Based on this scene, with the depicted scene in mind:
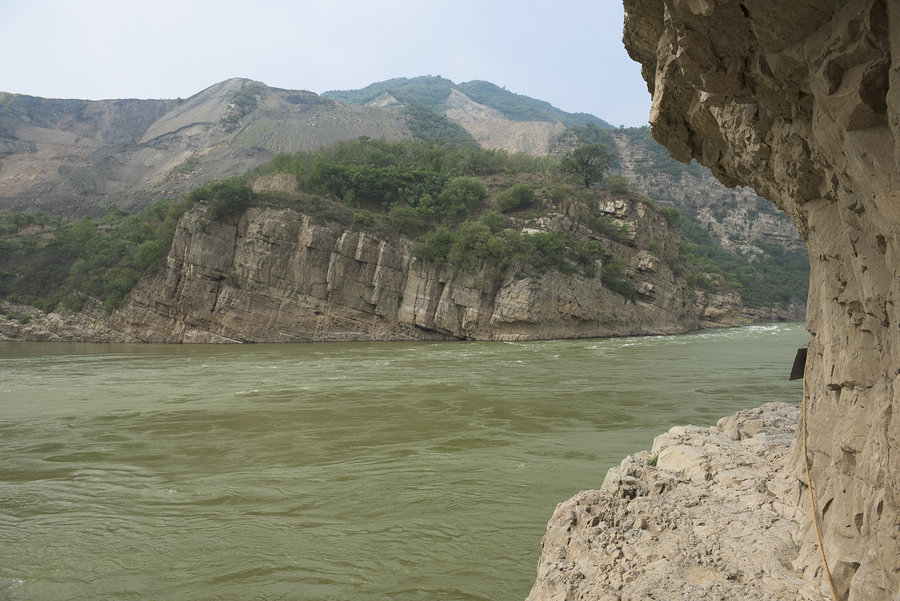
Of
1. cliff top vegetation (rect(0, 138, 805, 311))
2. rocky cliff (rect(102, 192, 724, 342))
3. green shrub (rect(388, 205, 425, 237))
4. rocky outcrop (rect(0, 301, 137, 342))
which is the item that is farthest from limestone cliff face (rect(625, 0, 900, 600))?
rocky outcrop (rect(0, 301, 137, 342))

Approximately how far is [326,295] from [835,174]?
3856 centimetres

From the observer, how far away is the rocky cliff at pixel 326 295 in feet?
127

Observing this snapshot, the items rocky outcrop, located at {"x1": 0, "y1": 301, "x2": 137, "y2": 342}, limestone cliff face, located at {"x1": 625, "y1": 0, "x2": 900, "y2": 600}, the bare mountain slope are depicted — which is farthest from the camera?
the bare mountain slope

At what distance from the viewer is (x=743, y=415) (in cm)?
630

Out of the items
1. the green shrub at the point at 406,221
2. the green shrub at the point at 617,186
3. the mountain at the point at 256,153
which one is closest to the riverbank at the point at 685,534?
the green shrub at the point at 406,221

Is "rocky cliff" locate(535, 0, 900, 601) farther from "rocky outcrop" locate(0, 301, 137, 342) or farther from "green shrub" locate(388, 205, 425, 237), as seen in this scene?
"rocky outcrop" locate(0, 301, 137, 342)

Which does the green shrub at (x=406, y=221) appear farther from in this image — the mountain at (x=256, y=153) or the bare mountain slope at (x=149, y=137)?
the bare mountain slope at (x=149, y=137)

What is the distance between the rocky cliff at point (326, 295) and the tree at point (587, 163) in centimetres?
1731

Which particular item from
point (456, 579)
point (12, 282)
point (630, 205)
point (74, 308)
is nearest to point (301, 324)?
point (74, 308)

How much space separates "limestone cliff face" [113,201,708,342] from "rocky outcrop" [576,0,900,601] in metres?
34.3

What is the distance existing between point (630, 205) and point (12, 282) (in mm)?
52082

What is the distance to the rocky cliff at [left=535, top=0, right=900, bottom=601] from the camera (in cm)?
225

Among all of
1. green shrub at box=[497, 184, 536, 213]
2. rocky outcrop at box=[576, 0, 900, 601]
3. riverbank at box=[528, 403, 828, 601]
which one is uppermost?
green shrub at box=[497, 184, 536, 213]

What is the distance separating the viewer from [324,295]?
39.8 meters
